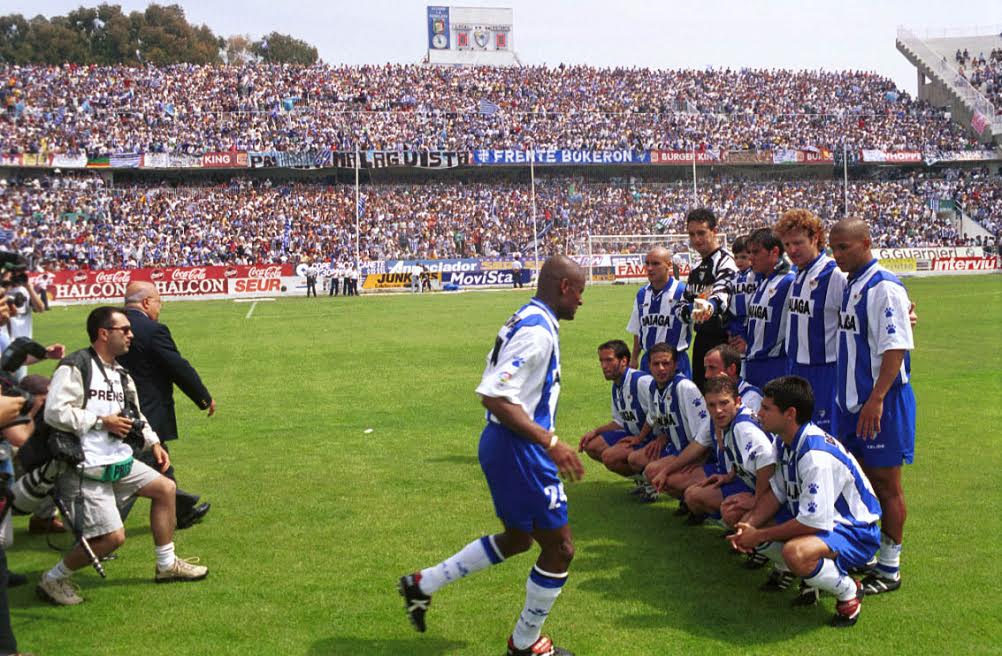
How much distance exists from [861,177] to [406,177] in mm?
33278

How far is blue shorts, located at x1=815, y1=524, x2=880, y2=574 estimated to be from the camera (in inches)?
217

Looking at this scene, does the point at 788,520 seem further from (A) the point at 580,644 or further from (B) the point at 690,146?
(B) the point at 690,146

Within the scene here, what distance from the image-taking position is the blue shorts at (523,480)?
4.92 meters

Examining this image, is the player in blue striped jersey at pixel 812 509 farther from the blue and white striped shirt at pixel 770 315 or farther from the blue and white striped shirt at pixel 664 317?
the blue and white striped shirt at pixel 664 317

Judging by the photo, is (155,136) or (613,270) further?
(155,136)

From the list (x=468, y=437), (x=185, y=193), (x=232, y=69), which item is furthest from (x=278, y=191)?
(x=468, y=437)

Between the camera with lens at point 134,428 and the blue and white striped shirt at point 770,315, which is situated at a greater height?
the blue and white striped shirt at point 770,315

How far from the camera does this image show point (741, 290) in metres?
8.17

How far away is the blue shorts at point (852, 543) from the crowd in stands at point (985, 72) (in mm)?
71337

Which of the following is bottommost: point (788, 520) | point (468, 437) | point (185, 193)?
point (468, 437)

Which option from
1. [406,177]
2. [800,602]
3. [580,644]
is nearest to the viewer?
[580,644]

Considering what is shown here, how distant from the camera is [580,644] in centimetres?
532

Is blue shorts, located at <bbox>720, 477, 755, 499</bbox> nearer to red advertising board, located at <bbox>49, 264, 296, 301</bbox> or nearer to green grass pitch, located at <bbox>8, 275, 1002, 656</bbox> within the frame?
green grass pitch, located at <bbox>8, 275, 1002, 656</bbox>

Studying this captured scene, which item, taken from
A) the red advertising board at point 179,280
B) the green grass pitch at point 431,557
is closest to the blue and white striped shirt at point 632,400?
the green grass pitch at point 431,557
